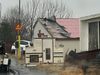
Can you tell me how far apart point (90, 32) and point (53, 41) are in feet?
23.0

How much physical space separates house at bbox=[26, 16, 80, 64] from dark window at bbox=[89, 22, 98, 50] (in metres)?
6.73

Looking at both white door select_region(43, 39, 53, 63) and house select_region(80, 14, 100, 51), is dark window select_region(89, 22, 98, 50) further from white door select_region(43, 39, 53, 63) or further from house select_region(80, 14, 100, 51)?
white door select_region(43, 39, 53, 63)

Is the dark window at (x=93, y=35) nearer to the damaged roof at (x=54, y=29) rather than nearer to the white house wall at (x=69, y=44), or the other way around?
the white house wall at (x=69, y=44)

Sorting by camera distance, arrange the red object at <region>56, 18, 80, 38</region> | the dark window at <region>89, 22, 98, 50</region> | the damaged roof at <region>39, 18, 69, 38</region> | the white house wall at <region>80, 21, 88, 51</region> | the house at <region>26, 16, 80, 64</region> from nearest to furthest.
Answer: the dark window at <region>89, 22, 98, 50</region>
the white house wall at <region>80, 21, 88, 51</region>
the house at <region>26, 16, 80, 64</region>
the damaged roof at <region>39, 18, 69, 38</region>
the red object at <region>56, 18, 80, 38</region>

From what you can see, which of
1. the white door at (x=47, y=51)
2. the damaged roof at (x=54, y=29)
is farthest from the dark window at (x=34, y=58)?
the damaged roof at (x=54, y=29)

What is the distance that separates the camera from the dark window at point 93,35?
22903 mm

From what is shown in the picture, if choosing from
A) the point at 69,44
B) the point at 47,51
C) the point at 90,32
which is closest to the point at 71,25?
the point at 69,44

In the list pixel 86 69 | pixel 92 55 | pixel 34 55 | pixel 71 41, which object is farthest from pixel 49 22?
pixel 86 69

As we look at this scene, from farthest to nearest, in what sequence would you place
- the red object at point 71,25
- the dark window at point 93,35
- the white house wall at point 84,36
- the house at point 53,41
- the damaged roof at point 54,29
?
the red object at point 71,25, the damaged roof at point 54,29, the house at point 53,41, the white house wall at point 84,36, the dark window at point 93,35

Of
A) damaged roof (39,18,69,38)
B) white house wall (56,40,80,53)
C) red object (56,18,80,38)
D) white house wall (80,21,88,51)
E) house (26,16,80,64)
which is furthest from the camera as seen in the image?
red object (56,18,80,38)

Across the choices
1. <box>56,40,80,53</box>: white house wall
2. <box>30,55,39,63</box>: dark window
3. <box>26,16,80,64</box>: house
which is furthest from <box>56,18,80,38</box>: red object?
<box>30,55,39,63</box>: dark window

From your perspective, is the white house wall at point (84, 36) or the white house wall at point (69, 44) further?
the white house wall at point (69, 44)

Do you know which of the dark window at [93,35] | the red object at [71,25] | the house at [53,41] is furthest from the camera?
the red object at [71,25]

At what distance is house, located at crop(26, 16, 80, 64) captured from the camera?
30516 millimetres
